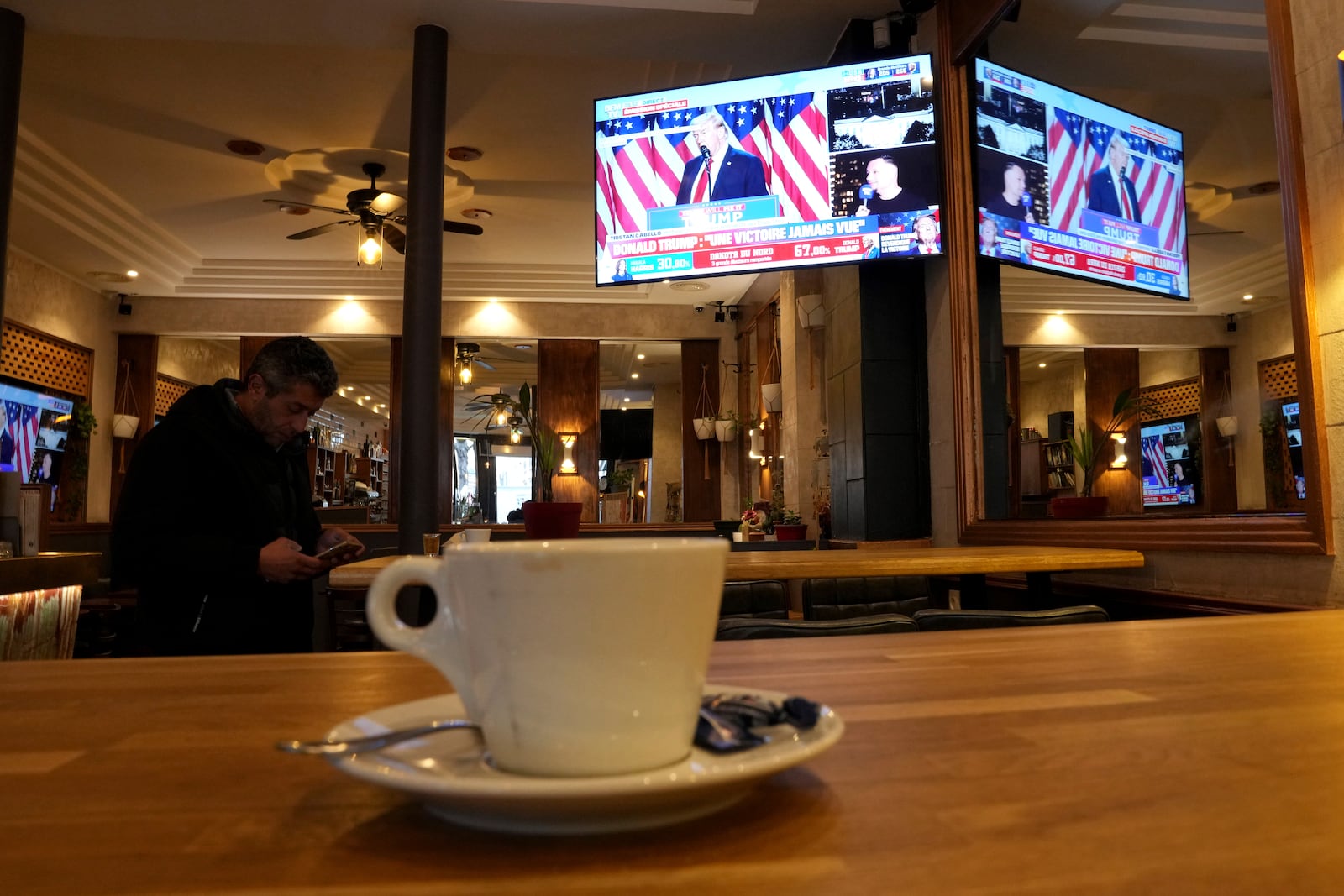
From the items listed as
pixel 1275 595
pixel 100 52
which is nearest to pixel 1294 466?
pixel 1275 595

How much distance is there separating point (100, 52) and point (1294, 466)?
6403 millimetres

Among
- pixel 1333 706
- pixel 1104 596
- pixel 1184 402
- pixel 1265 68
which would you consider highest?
pixel 1265 68

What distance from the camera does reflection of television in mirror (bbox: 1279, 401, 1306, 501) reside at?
7.09 feet

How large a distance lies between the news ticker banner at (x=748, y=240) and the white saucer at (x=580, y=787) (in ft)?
11.7

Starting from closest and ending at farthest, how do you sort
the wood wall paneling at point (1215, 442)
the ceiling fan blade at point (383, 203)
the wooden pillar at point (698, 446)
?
the wood wall paneling at point (1215, 442), the ceiling fan blade at point (383, 203), the wooden pillar at point (698, 446)

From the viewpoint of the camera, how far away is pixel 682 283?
9508 mm

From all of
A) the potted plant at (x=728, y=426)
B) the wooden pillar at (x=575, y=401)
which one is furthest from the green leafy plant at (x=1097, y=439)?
the wooden pillar at (x=575, y=401)

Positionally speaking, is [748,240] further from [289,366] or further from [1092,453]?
[289,366]

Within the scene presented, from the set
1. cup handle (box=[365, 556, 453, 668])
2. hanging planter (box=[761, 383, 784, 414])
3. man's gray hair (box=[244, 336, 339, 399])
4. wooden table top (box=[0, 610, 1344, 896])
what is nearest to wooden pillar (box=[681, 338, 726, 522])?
hanging planter (box=[761, 383, 784, 414])

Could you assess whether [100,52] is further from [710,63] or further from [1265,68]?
[1265,68]

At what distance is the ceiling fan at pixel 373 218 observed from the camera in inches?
267

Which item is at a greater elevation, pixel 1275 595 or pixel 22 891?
pixel 22 891

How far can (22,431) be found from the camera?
862cm

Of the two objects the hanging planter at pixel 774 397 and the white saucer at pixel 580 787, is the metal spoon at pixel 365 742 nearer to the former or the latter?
the white saucer at pixel 580 787
